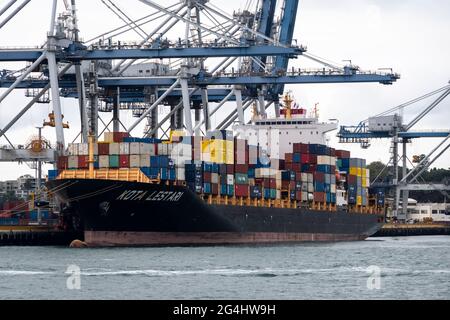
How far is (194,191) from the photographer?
7038 centimetres

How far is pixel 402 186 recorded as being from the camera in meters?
128

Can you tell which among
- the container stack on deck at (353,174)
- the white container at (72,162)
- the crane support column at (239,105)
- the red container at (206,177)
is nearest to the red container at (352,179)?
the container stack on deck at (353,174)

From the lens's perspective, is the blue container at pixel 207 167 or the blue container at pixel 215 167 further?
the blue container at pixel 215 167

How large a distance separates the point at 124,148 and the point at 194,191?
15.0ft

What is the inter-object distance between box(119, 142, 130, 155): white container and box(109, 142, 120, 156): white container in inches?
6.5

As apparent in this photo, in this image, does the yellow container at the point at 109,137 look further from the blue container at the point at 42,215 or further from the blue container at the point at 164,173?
the blue container at the point at 42,215

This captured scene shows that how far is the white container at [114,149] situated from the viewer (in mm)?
69188

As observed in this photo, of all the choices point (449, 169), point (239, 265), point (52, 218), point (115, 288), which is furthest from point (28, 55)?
point (449, 169)

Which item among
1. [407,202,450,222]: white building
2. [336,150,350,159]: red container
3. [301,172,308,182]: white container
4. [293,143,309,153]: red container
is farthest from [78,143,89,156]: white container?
[407,202,450,222]: white building

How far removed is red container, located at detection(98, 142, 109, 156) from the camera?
6944 cm

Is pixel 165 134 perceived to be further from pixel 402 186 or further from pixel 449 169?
pixel 449 169

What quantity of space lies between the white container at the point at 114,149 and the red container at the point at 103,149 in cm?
21

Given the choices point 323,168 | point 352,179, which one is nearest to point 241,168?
point 323,168

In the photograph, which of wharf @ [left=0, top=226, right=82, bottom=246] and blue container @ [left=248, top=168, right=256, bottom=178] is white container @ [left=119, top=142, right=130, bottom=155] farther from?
blue container @ [left=248, top=168, right=256, bottom=178]
